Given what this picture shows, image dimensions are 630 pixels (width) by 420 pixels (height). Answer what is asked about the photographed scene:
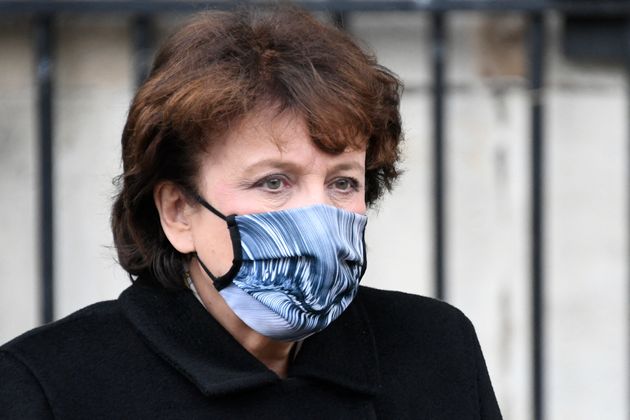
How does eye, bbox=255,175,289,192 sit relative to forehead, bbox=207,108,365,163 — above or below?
below

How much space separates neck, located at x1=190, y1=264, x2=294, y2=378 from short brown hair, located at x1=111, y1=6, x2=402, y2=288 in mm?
49

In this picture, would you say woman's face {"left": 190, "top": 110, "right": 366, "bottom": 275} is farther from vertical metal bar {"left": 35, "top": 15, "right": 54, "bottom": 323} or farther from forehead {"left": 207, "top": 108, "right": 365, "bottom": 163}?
vertical metal bar {"left": 35, "top": 15, "right": 54, "bottom": 323}

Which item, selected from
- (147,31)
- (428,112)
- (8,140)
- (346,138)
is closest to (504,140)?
(428,112)

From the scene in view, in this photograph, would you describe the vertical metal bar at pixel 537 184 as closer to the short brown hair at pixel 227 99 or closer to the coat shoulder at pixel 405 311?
the coat shoulder at pixel 405 311

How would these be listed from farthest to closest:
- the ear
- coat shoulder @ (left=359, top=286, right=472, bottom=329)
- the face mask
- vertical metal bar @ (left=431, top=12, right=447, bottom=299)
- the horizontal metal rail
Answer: vertical metal bar @ (left=431, top=12, right=447, bottom=299)
the horizontal metal rail
coat shoulder @ (left=359, top=286, right=472, bottom=329)
the ear
the face mask

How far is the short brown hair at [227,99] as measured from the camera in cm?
238

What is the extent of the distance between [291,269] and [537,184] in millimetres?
1856

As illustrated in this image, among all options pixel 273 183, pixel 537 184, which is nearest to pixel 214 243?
pixel 273 183

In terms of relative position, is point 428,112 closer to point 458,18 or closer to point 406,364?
point 458,18

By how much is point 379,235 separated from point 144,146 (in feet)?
5.48

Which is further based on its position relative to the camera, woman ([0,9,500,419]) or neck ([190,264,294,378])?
neck ([190,264,294,378])

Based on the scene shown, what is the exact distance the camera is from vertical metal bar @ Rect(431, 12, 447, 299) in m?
4.00

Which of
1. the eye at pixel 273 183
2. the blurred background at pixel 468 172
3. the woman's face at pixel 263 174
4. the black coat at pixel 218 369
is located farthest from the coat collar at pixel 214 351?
the blurred background at pixel 468 172

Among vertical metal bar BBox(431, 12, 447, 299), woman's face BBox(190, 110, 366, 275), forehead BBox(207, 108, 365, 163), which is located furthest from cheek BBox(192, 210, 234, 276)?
vertical metal bar BBox(431, 12, 447, 299)
